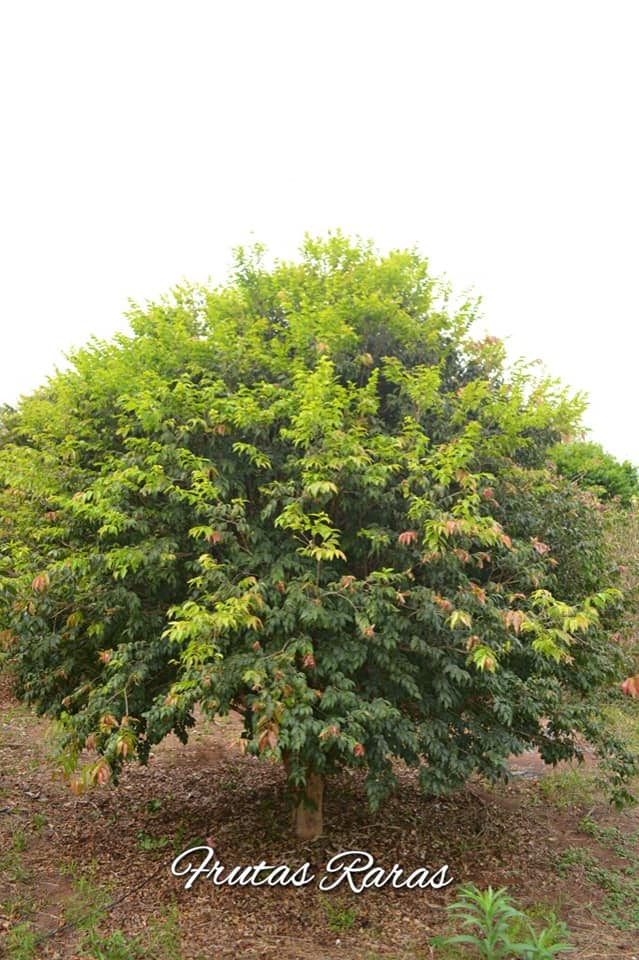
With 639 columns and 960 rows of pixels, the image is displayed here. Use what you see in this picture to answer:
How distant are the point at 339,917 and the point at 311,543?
3.17m

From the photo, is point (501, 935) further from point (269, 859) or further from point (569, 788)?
point (569, 788)

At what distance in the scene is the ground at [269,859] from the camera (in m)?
5.90

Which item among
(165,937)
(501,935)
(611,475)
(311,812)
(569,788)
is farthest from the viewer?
(611,475)

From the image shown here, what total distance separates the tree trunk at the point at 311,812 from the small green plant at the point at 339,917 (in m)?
1.02

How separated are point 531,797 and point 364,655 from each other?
543 centimetres

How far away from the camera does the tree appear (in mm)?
5410

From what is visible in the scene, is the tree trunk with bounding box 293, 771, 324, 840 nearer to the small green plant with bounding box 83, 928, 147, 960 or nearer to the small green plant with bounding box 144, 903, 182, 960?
the small green plant with bounding box 144, 903, 182, 960

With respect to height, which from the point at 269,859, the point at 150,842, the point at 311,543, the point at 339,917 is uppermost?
the point at 311,543

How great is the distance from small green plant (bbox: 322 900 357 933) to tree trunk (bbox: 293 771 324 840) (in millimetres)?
1020

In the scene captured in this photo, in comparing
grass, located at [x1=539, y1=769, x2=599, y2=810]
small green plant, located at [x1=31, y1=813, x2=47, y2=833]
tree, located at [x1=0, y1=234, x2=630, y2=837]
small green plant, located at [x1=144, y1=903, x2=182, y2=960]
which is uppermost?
tree, located at [x1=0, y1=234, x2=630, y2=837]

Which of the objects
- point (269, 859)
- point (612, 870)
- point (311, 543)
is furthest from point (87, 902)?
point (612, 870)

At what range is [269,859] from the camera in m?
7.11

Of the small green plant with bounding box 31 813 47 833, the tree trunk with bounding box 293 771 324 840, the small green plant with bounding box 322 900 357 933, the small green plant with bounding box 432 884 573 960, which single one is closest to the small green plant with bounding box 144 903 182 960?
the small green plant with bounding box 322 900 357 933

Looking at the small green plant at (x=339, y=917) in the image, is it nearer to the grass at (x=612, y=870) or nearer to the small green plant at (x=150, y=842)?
the small green plant at (x=150, y=842)
